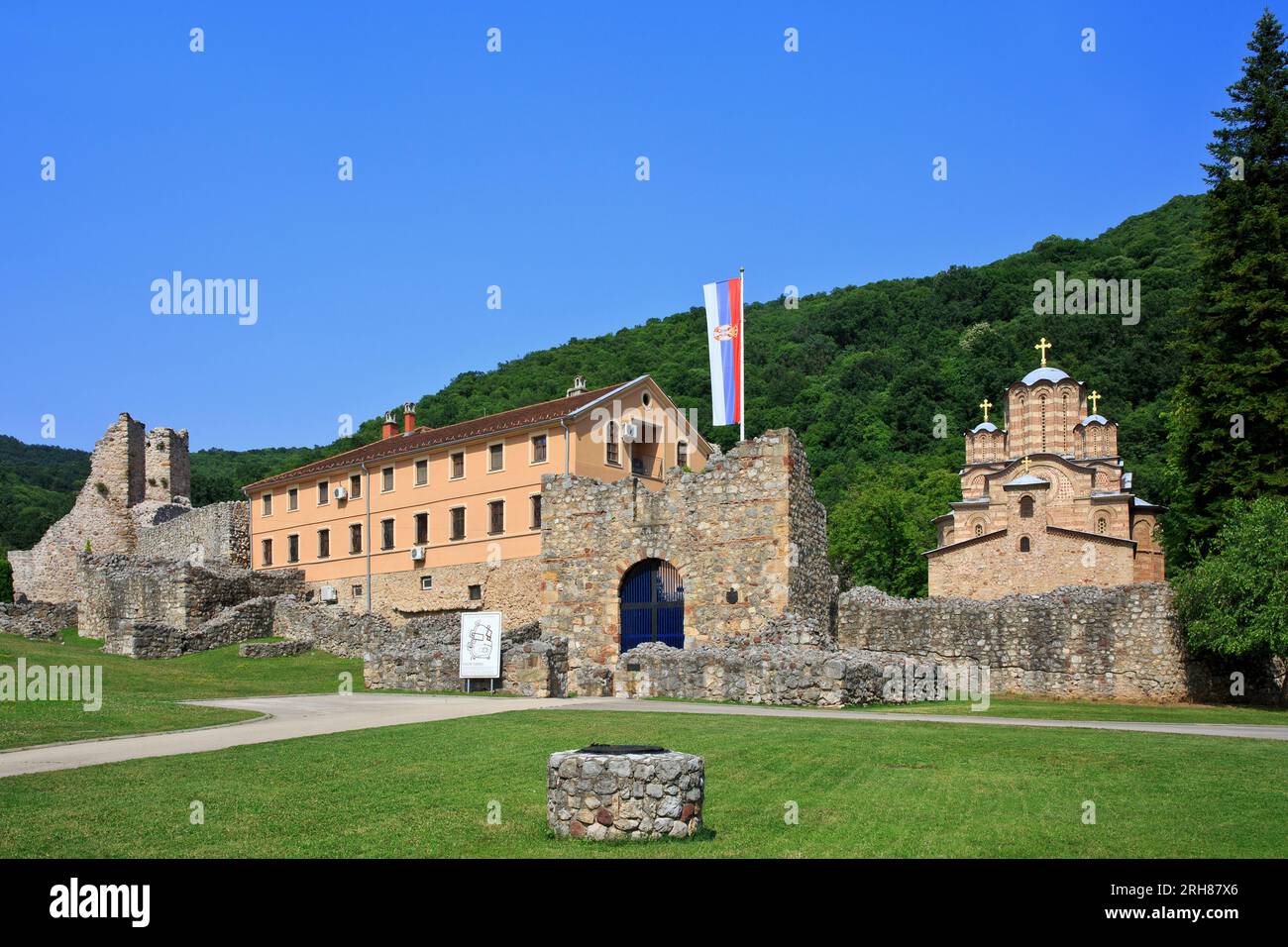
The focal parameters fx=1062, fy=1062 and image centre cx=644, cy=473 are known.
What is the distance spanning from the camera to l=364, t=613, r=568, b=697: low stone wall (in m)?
27.0

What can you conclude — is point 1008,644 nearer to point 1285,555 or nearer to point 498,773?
point 1285,555

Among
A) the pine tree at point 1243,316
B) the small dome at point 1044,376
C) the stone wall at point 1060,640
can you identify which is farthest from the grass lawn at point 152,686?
the small dome at point 1044,376

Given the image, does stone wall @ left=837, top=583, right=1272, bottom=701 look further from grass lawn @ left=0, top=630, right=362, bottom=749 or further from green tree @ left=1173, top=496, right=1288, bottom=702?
grass lawn @ left=0, top=630, right=362, bottom=749

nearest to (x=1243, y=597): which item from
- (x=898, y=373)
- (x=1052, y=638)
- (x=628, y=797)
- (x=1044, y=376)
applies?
(x=1052, y=638)

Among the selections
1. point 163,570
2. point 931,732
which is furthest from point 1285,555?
point 163,570

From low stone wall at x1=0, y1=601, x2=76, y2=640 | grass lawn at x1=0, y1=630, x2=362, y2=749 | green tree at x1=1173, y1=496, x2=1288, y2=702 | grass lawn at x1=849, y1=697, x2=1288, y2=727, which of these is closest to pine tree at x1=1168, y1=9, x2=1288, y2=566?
green tree at x1=1173, y1=496, x2=1288, y2=702

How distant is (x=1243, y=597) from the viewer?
26.7 meters

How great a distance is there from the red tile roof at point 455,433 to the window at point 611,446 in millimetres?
1474

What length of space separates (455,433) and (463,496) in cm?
380
